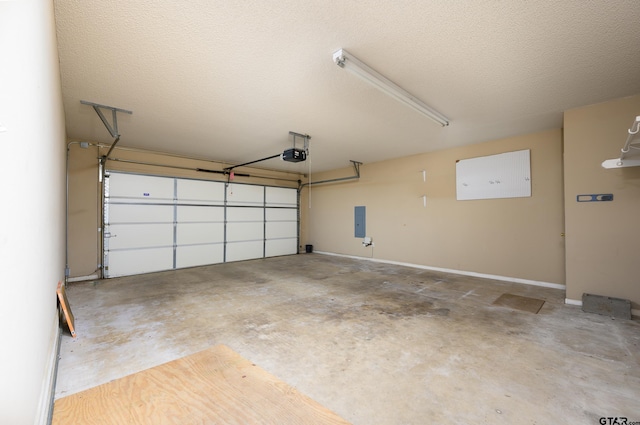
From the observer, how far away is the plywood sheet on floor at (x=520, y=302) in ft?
11.5

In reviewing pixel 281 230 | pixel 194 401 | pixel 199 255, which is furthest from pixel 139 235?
pixel 194 401

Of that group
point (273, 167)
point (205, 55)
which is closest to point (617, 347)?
point (205, 55)

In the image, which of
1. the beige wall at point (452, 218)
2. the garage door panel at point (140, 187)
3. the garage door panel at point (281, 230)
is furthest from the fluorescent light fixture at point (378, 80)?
the garage door panel at point (281, 230)

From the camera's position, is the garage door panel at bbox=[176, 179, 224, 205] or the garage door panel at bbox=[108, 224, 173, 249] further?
the garage door panel at bbox=[176, 179, 224, 205]

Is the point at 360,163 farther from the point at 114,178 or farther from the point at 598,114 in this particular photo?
the point at 114,178

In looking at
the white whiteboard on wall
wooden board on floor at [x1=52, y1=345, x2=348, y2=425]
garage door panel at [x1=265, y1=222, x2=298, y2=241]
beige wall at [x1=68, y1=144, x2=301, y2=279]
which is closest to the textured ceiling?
the white whiteboard on wall

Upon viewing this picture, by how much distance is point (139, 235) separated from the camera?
585 centimetres

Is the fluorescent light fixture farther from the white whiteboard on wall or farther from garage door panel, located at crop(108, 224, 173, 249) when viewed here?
garage door panel, located at crop(108, 224, 173, 249)

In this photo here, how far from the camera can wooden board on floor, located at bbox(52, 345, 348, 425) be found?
→ 0.97m

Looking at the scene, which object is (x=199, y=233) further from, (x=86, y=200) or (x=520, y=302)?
(x=520, y=302)

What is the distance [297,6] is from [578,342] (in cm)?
394

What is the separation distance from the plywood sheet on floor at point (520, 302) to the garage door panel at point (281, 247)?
6121mm

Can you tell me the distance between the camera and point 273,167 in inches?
313

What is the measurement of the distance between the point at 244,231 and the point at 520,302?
21.4 ft
